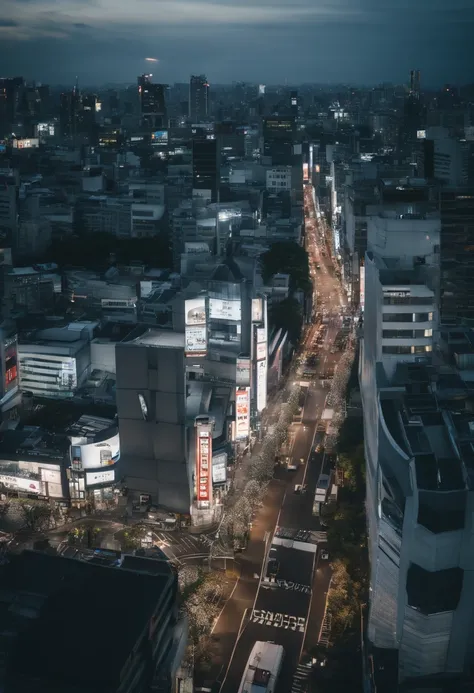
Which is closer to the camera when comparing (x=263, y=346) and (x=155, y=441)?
(x=155, y=441)

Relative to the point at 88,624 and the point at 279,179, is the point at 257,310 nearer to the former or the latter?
the point at 88,624

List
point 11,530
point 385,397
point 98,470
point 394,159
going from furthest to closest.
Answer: point 394,159, point 98,470, point 11,530, point 385,397

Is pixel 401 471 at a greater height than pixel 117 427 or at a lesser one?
greater

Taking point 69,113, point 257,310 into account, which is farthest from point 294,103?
point 257,310

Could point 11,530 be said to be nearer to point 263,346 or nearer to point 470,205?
point 263,346

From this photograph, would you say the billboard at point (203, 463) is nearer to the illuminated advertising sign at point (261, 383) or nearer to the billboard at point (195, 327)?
the billboard at point (195, 327)

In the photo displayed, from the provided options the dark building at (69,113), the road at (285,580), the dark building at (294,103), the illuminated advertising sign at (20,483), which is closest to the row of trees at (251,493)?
the road at (285,580)

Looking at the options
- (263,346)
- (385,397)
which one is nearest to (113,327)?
(263,346)
